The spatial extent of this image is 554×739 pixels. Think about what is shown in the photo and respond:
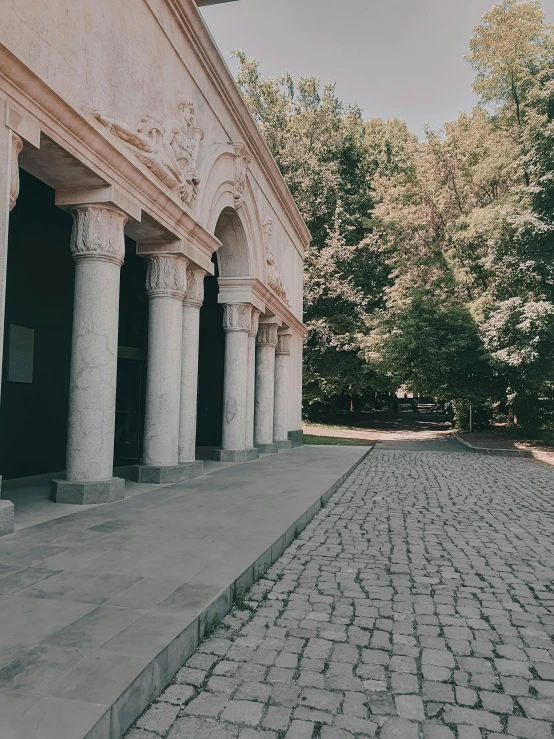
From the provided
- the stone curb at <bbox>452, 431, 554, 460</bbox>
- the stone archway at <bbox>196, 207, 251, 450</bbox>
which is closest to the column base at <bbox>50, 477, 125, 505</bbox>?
the stone archway at <bbox>196, 207, 251, 450</bbox>

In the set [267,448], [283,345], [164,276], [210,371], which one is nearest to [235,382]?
[267,448]

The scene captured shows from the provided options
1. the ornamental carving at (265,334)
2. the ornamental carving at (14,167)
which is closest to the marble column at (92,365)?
the ornamental carving at (14,167)

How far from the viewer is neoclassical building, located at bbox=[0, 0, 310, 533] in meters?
5.81

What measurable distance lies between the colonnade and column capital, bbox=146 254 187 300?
0.05 feet

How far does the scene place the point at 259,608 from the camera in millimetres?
4102

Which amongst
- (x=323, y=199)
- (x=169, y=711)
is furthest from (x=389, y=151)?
(x=169, y=711)

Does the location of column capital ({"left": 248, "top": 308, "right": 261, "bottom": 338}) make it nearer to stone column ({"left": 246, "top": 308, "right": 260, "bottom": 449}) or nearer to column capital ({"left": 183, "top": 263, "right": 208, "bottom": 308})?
stone column ({"left": 246, "top": 308, "right": 260, "bottom": 449})

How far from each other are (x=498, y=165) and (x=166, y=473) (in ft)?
64.1

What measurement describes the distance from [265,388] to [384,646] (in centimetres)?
1195

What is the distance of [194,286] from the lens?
9766mm

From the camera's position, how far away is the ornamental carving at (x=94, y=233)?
22.3 feet

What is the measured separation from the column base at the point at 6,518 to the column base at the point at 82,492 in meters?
1.47

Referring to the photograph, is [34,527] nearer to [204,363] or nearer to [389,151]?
[204,363]

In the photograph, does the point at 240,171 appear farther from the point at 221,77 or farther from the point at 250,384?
the point at 250,384
